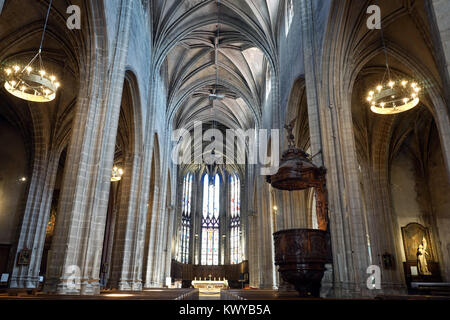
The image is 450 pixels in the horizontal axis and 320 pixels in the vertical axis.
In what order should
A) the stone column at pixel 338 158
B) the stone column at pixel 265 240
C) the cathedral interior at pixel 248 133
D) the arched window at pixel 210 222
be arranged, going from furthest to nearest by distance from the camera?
the arched window at pixel 210 222 < the stone column at pixel 265 240 < the cathedral interior at pixel 248 133 < the stone column at pixel 338 158

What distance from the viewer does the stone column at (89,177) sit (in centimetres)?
724

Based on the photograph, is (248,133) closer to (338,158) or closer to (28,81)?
(338,158)

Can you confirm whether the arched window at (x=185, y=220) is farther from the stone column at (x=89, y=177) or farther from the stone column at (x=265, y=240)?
the stone column at (x=89, y=177)

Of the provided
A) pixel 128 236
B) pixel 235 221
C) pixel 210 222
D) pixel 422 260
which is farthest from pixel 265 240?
pixel 210 222

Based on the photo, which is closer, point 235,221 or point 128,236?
point 128,236

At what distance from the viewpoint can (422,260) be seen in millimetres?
14844

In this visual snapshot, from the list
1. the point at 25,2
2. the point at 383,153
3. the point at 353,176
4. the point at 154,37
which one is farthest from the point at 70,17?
the point at 383,153

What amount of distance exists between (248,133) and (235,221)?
1373 cm

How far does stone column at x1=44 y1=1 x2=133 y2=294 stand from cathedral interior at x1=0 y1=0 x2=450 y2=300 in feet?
0.12

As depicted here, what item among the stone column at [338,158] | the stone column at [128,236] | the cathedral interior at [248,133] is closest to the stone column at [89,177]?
the cathedral interior at [248,133]

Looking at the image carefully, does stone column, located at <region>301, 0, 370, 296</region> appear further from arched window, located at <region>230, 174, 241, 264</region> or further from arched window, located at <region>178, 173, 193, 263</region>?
arched window, located at <region>230, 174, 241, 264</region>

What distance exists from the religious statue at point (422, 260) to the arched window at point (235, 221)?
2152cm

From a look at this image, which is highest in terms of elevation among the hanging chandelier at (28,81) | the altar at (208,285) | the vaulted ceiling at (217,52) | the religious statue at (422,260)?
the vaulted ceiling at (217,52)

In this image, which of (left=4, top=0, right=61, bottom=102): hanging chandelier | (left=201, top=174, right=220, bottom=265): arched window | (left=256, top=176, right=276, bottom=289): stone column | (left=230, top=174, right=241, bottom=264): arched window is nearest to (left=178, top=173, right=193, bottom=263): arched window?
(left=201, top=174, right=220, bottom=265): arched window
